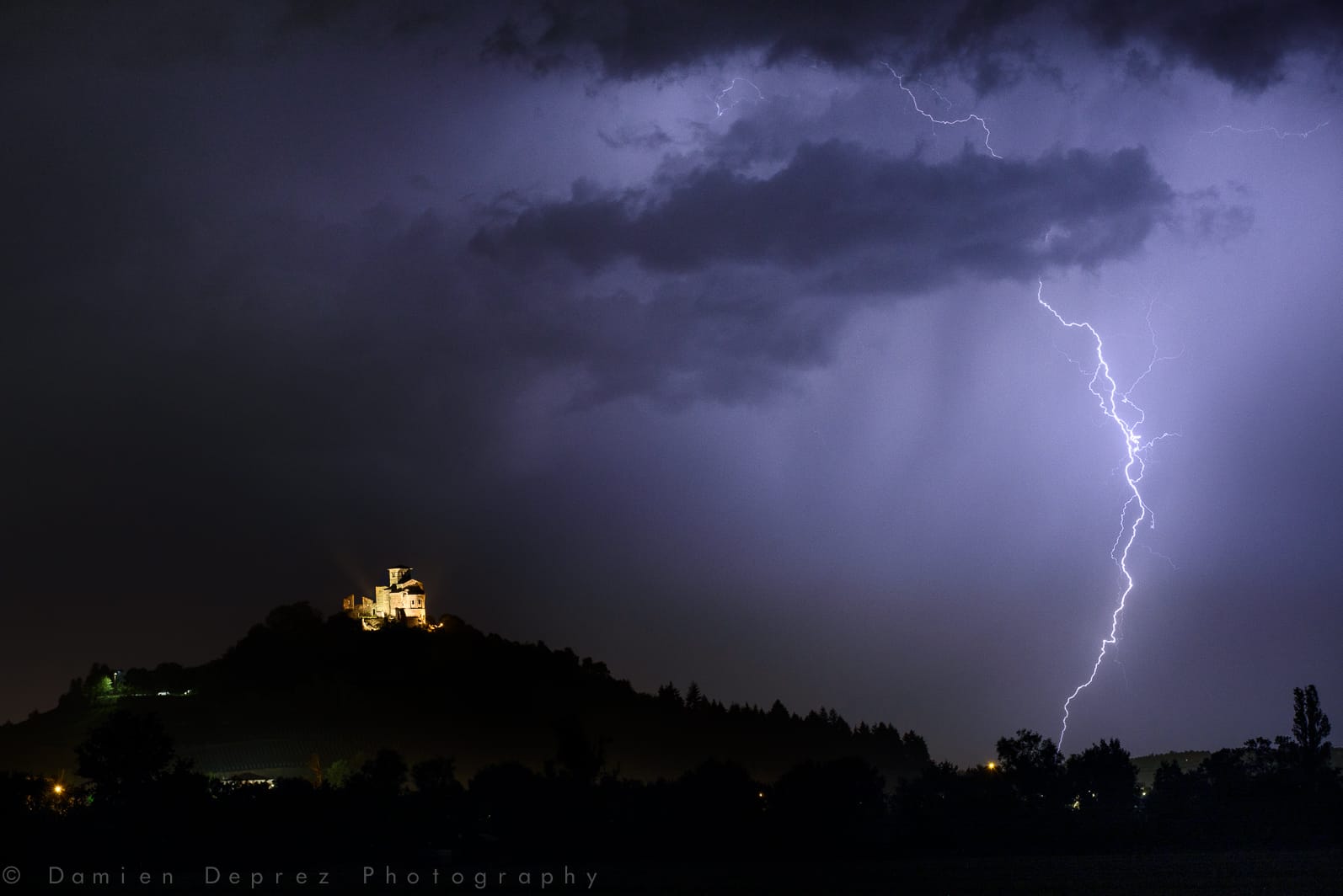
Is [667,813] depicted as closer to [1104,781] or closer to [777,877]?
[777,877]

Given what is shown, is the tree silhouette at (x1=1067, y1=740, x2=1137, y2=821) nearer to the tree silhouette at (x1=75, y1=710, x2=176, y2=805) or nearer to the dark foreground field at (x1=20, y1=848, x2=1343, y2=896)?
the dark foreground field at (x1=20, y1=848, x2=1343, y2=896)

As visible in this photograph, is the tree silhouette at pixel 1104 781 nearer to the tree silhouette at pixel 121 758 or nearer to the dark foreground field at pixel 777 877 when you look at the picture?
the dark foreground field at pixel 777 877

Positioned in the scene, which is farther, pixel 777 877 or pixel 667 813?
pixel 667 813

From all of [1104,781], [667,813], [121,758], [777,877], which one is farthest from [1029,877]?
[121,758]

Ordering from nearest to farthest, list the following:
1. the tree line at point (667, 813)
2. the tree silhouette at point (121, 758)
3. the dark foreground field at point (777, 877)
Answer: the dark foreground field at point (777, 877), the tree line at point (667, 813), the tree silhouette at point (121, 758)

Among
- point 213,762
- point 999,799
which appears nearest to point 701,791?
point 999,799

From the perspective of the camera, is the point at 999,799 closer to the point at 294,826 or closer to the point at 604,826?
the point at 604,826

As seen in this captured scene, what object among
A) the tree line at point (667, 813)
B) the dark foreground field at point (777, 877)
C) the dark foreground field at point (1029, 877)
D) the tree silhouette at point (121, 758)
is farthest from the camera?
the tree silhouette at point (121, 758)

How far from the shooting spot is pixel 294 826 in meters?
54.9

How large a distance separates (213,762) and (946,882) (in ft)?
482

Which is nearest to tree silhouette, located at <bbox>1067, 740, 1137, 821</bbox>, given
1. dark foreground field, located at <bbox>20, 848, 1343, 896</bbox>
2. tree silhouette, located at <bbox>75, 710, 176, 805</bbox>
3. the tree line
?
the tree line

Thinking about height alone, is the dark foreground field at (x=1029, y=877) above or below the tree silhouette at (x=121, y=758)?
below

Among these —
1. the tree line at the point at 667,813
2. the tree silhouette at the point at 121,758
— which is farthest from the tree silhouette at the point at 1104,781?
the tree silhouette at the point at 121,758

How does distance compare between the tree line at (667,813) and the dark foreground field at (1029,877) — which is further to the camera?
the tree line at (667,813)
